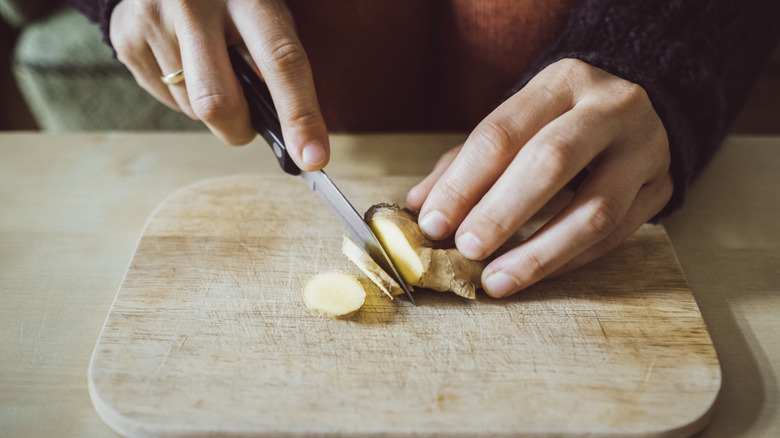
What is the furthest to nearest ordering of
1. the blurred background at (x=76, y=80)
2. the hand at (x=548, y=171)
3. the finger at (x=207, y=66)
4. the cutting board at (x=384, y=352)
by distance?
the blurred background at (x=76, y=80) < the finger at (x=207, y=66) < the hand at (x=548, y=171) < the cutting board at (x=384, y=352)

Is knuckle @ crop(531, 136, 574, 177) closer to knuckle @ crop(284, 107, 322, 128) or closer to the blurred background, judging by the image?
knuckle @ crop(284, 107, 322, 128)

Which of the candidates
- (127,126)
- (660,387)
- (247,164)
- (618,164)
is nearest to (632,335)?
(660,387)

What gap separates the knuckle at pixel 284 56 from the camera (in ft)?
3.00

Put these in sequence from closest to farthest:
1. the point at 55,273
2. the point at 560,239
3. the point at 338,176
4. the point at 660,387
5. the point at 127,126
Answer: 1. the point at 660,387
2. the point at 560,239
3. the point at 55,273
4. the point at 338,176
5. the point at 127,126

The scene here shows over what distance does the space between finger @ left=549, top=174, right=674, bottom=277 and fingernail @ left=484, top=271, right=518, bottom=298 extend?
10 cm

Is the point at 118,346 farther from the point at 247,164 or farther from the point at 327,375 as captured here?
the point at 247,164

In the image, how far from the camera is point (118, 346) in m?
0.82

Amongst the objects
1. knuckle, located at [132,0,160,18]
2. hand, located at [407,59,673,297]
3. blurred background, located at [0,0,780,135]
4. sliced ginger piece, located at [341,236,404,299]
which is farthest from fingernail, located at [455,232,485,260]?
blurred background, located at [0,0,780,135]

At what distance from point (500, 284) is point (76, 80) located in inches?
77.2

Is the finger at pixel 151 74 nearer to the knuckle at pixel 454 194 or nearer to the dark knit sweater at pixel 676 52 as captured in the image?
the dark knit sweater at pixel 676 52

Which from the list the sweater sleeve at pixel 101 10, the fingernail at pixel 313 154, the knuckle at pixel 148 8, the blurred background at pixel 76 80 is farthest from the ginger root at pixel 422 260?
the blurred background at pixel 76 80

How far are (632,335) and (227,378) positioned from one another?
587 mm

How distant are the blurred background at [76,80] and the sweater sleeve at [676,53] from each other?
3.81 feet

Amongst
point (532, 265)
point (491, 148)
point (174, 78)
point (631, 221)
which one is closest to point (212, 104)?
point (174, 78)
